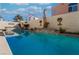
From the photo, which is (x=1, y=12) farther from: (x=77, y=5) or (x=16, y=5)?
(x=77, y=5)

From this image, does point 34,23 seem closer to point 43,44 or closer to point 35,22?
point 35,22

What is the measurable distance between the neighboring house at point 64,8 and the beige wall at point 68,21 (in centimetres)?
4

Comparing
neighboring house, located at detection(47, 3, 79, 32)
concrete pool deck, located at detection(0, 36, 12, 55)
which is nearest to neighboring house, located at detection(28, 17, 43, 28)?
neighboring house, located at detection(47, 3, 79, 32)

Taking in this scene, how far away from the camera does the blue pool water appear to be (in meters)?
1.93

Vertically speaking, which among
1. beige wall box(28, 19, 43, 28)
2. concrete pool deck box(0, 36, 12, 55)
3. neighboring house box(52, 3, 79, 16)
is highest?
neighboring house box(52, 3, 79, 16)

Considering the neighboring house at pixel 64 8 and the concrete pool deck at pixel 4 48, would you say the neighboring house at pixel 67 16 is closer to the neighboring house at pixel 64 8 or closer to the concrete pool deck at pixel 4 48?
the neighboring house at pixel 64 8

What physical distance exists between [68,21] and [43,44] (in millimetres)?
382

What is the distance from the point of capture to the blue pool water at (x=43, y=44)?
1930 mm

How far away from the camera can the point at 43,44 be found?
194 centimetres

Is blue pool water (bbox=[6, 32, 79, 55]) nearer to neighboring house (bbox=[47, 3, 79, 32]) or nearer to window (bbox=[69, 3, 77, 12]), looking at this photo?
neighboring house (bbox=[47, 3, 79, 32])

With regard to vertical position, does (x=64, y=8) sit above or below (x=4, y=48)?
above

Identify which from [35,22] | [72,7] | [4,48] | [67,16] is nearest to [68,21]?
[67,16]

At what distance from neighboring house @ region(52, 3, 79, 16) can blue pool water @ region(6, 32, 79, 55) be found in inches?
10.7
